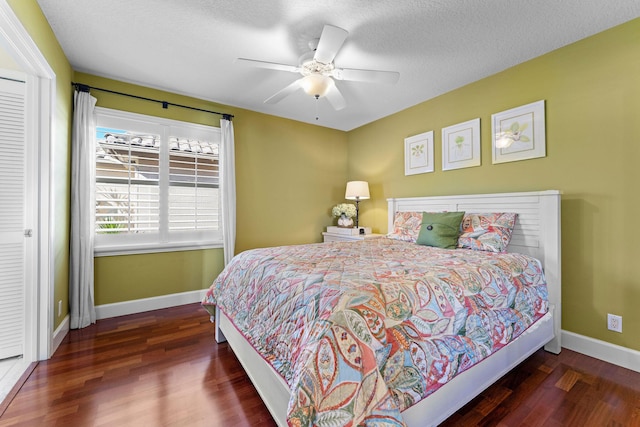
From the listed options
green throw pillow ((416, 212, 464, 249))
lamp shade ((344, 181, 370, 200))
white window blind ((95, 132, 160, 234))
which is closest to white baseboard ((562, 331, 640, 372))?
green throw pillow ((416, 212, 464, 249))

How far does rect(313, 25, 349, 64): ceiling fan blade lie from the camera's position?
178 centimetres

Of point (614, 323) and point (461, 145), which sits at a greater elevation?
point (461, 145)

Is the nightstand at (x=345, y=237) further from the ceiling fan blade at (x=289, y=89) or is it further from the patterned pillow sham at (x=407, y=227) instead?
the ceiling fan blade at (x=289, y=89)

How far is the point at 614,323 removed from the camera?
84.2 inches

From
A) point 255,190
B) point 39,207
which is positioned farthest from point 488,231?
point 39,207

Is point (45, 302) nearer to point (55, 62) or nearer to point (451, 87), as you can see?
point (55, 62)

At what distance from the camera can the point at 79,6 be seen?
1958mm

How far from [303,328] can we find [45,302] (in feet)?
7.30

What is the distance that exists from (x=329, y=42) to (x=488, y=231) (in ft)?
6.81

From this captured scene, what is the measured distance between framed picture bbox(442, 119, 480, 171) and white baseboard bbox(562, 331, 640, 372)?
1785mm

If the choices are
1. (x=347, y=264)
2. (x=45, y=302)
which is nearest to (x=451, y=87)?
(x=347, y=264)

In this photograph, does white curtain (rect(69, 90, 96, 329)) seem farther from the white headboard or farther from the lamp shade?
the white headboard

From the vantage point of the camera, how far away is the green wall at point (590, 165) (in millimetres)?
2070

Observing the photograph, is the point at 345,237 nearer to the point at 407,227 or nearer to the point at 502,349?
the point at 407,227
